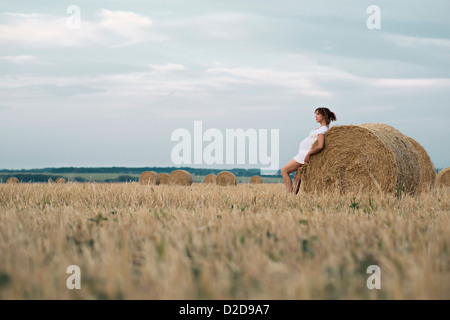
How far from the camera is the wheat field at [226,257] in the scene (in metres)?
2.56

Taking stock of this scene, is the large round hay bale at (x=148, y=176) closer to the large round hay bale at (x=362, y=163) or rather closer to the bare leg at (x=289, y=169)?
the bare leg at (x=289, y=169)

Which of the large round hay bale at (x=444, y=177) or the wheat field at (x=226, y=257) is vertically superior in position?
the large round hay bale at (x=444, y=177)

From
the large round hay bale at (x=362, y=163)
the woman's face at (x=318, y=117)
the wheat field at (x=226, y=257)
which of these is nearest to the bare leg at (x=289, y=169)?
the large round hay bale at (x=362, y=163)

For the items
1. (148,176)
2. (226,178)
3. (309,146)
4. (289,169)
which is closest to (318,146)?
(309,146)

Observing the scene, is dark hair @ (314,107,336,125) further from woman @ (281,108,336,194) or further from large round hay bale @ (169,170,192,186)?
large round hay bale @ (169,170,192,186)

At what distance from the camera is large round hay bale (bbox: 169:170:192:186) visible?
23.0 meters

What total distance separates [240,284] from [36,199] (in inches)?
254

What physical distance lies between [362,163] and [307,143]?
1.26 metres

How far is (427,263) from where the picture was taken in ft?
9.49

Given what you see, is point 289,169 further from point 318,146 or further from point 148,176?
point 148,176

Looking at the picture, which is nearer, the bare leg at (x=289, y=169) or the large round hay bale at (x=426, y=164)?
the bare leg at (x=289, y=169)

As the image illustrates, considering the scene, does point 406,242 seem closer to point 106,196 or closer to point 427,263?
point 427,263
